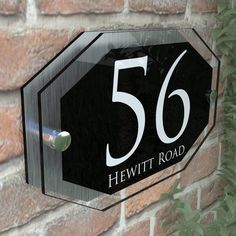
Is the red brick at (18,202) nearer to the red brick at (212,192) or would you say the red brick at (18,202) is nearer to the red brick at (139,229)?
the red brick at (139,229)

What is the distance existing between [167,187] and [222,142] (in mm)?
208

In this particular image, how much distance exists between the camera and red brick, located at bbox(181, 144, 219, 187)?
32.4 inches

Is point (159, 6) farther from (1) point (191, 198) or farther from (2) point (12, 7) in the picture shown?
(1) point (191, 198)

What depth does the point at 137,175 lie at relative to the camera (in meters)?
0.60

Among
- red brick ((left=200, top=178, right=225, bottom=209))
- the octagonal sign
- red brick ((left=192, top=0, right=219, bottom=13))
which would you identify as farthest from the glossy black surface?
red brick ((left=200, top=178, right=225, bottom=209))

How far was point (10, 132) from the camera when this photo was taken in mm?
484

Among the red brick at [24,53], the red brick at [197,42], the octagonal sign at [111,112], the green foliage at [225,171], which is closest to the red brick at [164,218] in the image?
the green foliage at [225,171]

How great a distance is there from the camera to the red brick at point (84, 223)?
1.91 ft

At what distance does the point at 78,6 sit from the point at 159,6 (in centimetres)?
17

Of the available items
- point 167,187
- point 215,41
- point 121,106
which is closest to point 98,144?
point 121,106

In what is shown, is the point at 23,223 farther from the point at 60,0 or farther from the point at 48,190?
the point at 60,0

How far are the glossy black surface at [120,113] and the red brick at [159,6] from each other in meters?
0.06

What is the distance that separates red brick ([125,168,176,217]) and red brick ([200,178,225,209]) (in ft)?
0.48

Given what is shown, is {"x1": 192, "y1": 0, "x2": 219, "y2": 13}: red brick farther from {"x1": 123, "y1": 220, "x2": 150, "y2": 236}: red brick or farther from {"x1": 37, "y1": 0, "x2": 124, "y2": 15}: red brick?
{"x1": 123, "y1": 220, "x2": 150, "y2": 236}: red brick
